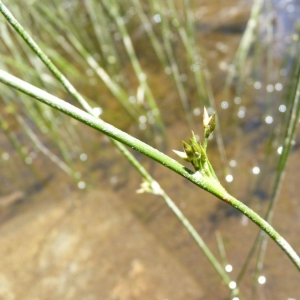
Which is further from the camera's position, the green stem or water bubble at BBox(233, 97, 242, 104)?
water bubble at BBox(233, 97, 242, 104)

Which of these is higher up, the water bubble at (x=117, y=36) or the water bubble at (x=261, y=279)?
the water bubble at (x=117, y=36)

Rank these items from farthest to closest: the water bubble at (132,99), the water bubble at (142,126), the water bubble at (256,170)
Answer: the water bubble at (132,99), the water bubble at (142,126), the water bubble at (256,170)

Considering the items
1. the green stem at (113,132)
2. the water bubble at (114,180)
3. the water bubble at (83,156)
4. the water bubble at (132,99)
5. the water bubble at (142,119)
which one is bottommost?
the green stem at (113,132)

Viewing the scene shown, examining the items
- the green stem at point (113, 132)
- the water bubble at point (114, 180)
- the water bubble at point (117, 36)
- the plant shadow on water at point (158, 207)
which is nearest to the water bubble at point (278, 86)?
the plant shadow on water at point (158, 207)

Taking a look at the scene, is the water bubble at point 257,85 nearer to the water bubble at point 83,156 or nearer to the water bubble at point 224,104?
the water bubble at point 224,104

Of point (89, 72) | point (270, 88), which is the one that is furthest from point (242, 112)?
point (89, 72)

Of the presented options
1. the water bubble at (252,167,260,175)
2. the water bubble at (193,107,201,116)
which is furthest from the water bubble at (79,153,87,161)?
the water bubble at (252,167,260,175)

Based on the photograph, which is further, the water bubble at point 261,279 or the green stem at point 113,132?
the water bubble at point 261,279

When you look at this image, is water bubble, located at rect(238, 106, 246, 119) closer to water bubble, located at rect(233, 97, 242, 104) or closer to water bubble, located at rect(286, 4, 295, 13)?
water bubble, located at rect(233, 97, 242, 104)

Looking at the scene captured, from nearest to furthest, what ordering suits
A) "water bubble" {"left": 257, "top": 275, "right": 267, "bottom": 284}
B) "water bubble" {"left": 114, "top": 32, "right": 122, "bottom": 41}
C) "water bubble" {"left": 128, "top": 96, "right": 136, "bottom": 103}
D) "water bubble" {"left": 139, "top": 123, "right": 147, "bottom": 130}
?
"water bubble" {"left": 257, "top": 275, "right": 267, "bottom": 284}, "water bubble" {"left": 139, "top": 123, "right": 147, "bottom": 130}, "water bubble" {"left": 128, "top": 96, "right": 136, "bottom": 103}, "water bubble" {"left": 114, "top": 32, "right": 122, "bottom": 41}
